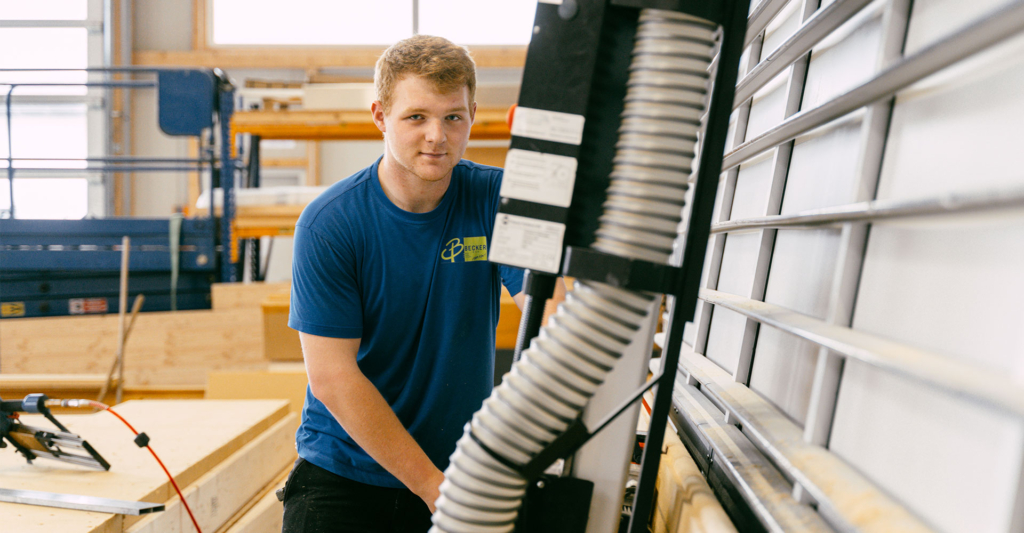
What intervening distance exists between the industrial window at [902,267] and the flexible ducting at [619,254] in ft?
0.60

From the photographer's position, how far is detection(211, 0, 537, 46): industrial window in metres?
7.27

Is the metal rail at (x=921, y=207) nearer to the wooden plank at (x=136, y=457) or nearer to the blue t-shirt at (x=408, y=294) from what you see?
the blue t-shirt at (x=408, y=294)

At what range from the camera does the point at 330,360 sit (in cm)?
121

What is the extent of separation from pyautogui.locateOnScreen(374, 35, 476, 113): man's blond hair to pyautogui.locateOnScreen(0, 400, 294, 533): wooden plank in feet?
3.62

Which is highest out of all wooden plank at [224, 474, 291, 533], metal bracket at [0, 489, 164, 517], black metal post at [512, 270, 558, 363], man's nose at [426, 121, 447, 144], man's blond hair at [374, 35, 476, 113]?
man's blond hair at [374, 35, 476, 113]

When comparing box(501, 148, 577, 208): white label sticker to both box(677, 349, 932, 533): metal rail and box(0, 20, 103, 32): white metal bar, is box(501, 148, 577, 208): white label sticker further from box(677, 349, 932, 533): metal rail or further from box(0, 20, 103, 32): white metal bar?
box(0, 20, 103, 32): white metal bar

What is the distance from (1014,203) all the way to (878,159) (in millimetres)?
296

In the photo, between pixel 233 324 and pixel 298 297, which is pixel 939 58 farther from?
pixel 233 324

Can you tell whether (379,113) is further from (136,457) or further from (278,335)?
(278,335)

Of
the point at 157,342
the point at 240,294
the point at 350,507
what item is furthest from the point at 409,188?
the point at 157,342

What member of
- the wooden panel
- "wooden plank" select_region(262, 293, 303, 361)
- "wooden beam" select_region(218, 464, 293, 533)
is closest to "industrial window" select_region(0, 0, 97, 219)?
the wooden panel

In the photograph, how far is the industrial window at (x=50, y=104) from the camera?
7.39 meters

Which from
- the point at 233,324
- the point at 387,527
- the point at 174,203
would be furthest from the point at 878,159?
the point at 174,203

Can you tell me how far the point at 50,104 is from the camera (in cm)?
745
